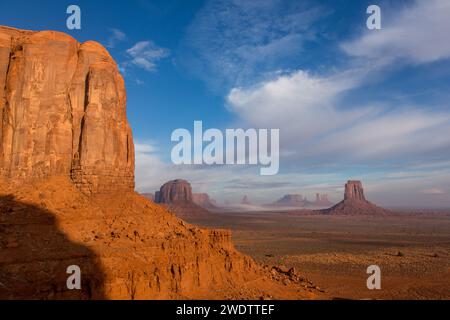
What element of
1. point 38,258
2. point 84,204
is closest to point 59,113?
point 84,204

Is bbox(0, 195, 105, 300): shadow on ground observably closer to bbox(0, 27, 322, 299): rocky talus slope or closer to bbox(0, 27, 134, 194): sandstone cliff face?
bbox(0, 27, 322, 299): rocky talus slope

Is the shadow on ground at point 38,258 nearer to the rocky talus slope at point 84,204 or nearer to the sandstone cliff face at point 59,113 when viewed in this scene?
the rocky talus slope at point 84,204

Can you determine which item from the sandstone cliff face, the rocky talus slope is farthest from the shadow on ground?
the sandstone cliff face

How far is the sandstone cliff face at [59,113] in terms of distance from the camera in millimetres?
20938

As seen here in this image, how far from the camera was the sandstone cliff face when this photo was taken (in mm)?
20938

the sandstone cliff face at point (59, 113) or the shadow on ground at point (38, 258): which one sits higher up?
the sandstone cliff face at point (59, 113)

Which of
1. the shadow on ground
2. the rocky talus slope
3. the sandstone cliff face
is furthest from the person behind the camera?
the sandstone cliff face

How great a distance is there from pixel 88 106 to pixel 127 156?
14.7 feet

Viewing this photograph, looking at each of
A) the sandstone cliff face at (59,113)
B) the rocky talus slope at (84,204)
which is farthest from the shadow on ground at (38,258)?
the sandstone cliff face at (59,113)

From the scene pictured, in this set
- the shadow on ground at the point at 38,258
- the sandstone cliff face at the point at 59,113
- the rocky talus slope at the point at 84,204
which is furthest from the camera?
the sandstone cliff face at the point at 59,113

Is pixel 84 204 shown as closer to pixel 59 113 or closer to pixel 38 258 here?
pixel 38 258

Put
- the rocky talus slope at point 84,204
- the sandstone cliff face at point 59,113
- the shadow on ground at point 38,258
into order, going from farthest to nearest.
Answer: the sandstone cliff face at point 59,113, the rocky talus slope at point 84,204, the shadow on ground at point 38,258

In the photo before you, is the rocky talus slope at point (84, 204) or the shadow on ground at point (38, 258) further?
the rocky talus slope at point (84, 204)

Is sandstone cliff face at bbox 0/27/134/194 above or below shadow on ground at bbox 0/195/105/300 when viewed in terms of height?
above
